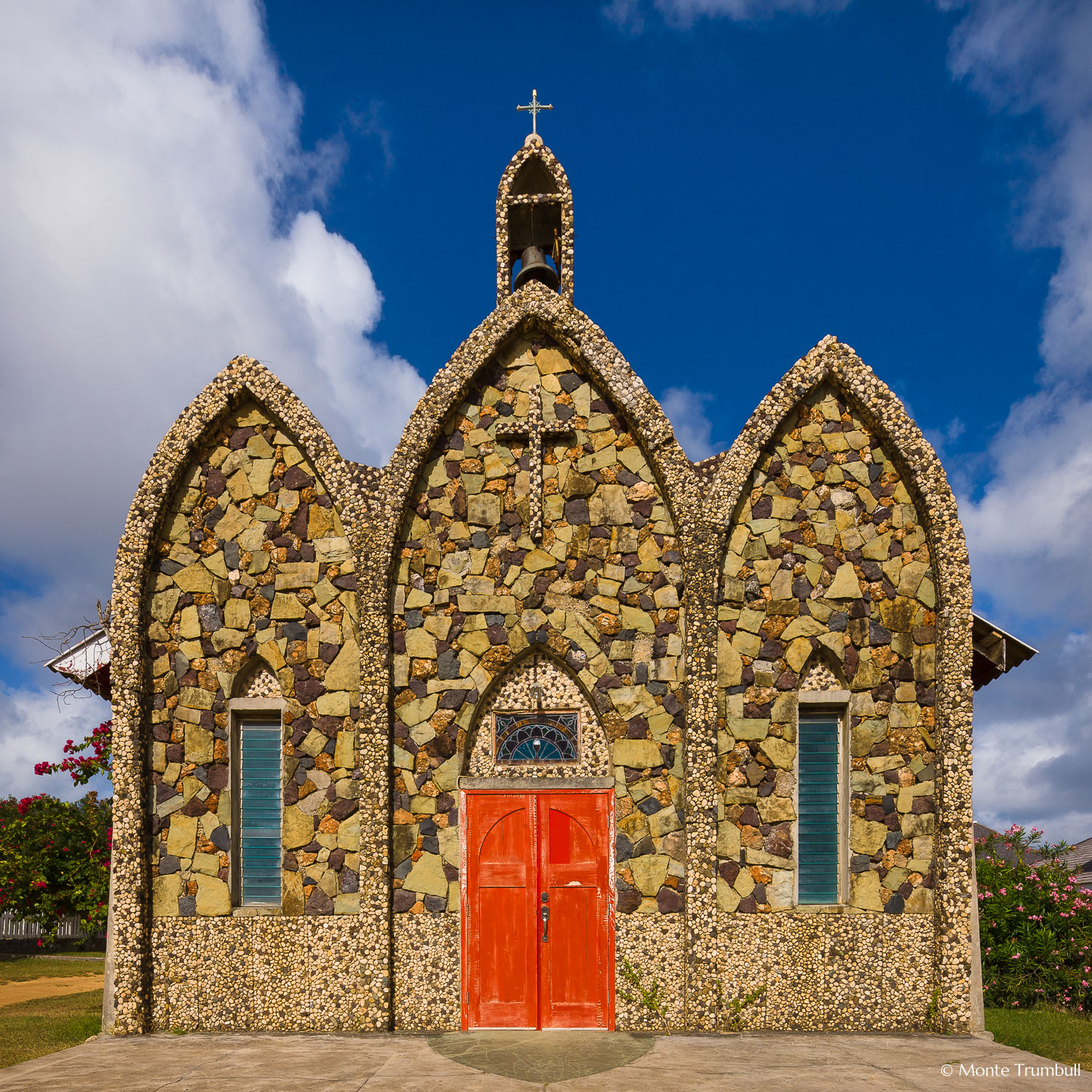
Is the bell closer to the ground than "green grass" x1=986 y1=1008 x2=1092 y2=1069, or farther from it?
farther from it

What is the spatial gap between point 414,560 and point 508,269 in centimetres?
377

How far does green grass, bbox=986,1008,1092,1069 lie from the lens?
8234 millimetres

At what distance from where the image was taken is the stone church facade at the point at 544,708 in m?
8.41

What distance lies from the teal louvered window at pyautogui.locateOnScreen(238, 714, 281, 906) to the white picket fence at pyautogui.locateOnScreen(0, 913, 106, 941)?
16.2 m

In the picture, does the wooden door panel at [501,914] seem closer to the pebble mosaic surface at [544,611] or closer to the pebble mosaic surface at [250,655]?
the pebble mosaic surface at [544,611]

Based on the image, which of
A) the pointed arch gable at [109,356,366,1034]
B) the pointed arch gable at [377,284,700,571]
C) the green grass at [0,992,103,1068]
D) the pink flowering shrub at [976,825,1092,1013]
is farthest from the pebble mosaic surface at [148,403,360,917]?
the pink flowering shrub at [976,825,1092,1013]

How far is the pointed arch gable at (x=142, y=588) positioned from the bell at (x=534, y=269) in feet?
10.8

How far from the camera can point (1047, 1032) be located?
9.16 metres

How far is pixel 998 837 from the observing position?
1262 centimetres

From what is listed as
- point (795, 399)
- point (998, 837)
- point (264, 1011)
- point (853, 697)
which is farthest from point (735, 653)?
point (998, 837)

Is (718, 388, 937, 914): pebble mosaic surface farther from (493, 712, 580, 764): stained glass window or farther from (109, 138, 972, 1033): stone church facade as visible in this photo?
(493, 712, 580, 764): stained glass window

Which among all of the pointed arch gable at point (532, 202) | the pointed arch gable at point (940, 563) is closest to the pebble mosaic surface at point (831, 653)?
the pointed arch gable at point (940, 563)

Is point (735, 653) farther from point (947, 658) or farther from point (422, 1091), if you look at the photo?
point (422, 1091)

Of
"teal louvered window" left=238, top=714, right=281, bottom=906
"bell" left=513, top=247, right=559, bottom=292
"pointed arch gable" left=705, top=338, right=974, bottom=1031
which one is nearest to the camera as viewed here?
"pointed arch gable" left=705, top=338, right=974, bottom=1031
